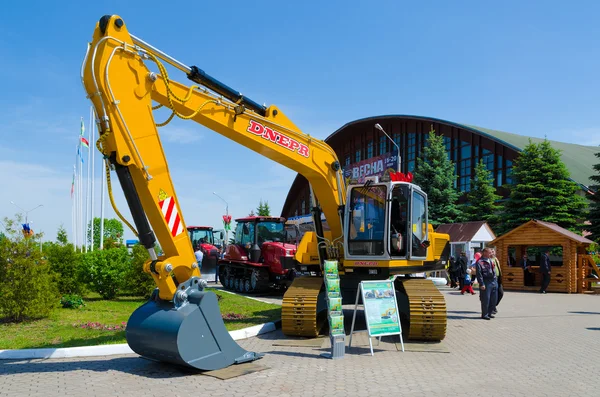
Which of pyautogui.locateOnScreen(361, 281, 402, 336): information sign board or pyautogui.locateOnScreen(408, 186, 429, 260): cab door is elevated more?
pyautogui.locateOnScreen(408, 186, 429, 260): cab door

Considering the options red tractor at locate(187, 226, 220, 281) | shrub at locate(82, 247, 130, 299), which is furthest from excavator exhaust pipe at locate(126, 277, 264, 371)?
red tractor at locate(187, 226, 220, 281)

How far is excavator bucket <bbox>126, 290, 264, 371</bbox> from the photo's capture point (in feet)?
23.2

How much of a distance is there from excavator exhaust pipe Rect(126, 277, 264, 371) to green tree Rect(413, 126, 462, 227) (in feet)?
98.1

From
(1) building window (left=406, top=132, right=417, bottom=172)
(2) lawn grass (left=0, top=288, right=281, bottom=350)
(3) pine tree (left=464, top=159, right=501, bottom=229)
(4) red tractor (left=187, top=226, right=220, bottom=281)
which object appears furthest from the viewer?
(1) building window (left=406, top=132, right=417, bottom=172)

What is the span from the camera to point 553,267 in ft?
74.9

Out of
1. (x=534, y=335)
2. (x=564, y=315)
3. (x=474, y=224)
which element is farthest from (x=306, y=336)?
(x=474, y=224)

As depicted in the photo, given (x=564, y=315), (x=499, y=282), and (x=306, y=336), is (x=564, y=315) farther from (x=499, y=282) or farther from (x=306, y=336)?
(x=306, y=336)

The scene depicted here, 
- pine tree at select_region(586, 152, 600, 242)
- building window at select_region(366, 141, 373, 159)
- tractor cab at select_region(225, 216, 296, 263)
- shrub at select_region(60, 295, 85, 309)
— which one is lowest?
shrub at select_region(60, 295, 85, 309)

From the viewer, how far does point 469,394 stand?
6.53 m

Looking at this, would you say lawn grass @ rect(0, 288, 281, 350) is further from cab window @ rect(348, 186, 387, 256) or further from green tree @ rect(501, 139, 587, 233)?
green tree @ rect(501, 139, 587, 233)

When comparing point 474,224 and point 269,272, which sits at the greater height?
point 474,224

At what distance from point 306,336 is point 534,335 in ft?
15.5

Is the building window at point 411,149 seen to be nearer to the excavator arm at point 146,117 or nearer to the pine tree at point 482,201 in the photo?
the pine tree at point 482,201

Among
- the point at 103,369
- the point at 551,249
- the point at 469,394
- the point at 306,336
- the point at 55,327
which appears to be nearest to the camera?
the point at 469,394
